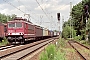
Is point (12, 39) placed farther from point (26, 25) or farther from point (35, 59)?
point (35, 59)

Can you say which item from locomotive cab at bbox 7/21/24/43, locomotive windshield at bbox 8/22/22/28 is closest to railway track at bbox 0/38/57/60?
locomotive cab at bbox 7/21/24/43

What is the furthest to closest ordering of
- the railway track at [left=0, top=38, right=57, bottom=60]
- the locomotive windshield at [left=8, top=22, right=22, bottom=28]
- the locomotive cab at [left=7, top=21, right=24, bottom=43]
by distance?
the locomotive windshield at [left=8, top=22, right=22, bottom=28], the locomotive cab at [left=7, top=21, right=24, bottom=43], the railway track at [left=0, top=38, right=57, bottom=60]

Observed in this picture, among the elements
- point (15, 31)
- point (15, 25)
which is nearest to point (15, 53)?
point (15, 31)

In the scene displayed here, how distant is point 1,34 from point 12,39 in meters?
10.5

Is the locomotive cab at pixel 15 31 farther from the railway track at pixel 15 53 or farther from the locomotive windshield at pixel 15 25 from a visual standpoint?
the railway track at pixel 15 53

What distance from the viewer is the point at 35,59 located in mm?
16844

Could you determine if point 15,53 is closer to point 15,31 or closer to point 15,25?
point 15,31

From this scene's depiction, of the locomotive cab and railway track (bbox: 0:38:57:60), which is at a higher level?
the locomotive cab

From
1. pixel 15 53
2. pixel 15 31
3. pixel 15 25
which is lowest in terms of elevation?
pixel 15 53

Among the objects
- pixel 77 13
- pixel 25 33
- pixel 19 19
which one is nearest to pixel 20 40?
pixel 25 33

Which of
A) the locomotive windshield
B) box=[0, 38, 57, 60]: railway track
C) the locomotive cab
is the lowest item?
box=[0, 38, 57, 60]: railway track

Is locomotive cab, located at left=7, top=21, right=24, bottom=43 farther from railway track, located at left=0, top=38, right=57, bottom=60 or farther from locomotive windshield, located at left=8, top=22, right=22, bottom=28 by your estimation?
railway track, located at left=0, top=38, right=57, bottom=60

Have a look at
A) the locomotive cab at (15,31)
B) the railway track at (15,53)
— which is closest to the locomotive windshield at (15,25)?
the locomotive cab at (15,31)

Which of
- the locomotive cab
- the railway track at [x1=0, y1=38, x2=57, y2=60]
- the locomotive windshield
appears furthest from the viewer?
the locomotive windshield
